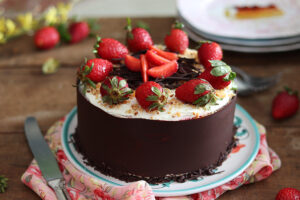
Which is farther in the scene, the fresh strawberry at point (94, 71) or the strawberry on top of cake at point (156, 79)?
the fresh strawberry at point (94, 71)

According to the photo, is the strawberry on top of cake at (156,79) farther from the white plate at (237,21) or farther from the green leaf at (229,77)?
the white plate at (237,21)

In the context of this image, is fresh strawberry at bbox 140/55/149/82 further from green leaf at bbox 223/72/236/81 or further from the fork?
the fork

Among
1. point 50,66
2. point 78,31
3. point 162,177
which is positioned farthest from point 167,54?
point 78,31

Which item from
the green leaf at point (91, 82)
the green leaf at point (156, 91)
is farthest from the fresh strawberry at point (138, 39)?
the green leaf at point (156, 91)

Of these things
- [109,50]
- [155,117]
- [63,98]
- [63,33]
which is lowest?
[63,98]

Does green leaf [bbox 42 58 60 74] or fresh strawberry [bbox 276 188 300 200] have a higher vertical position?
fresh strawberry [bbox 276 188 300 200]

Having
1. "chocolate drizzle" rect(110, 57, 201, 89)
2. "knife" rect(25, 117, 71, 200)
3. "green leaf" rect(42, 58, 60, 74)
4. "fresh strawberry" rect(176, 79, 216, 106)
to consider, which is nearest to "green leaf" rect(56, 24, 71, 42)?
"green leaf" rect(42, 58, 60, 74)

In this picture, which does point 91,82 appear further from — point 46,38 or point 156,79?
point 46,38
